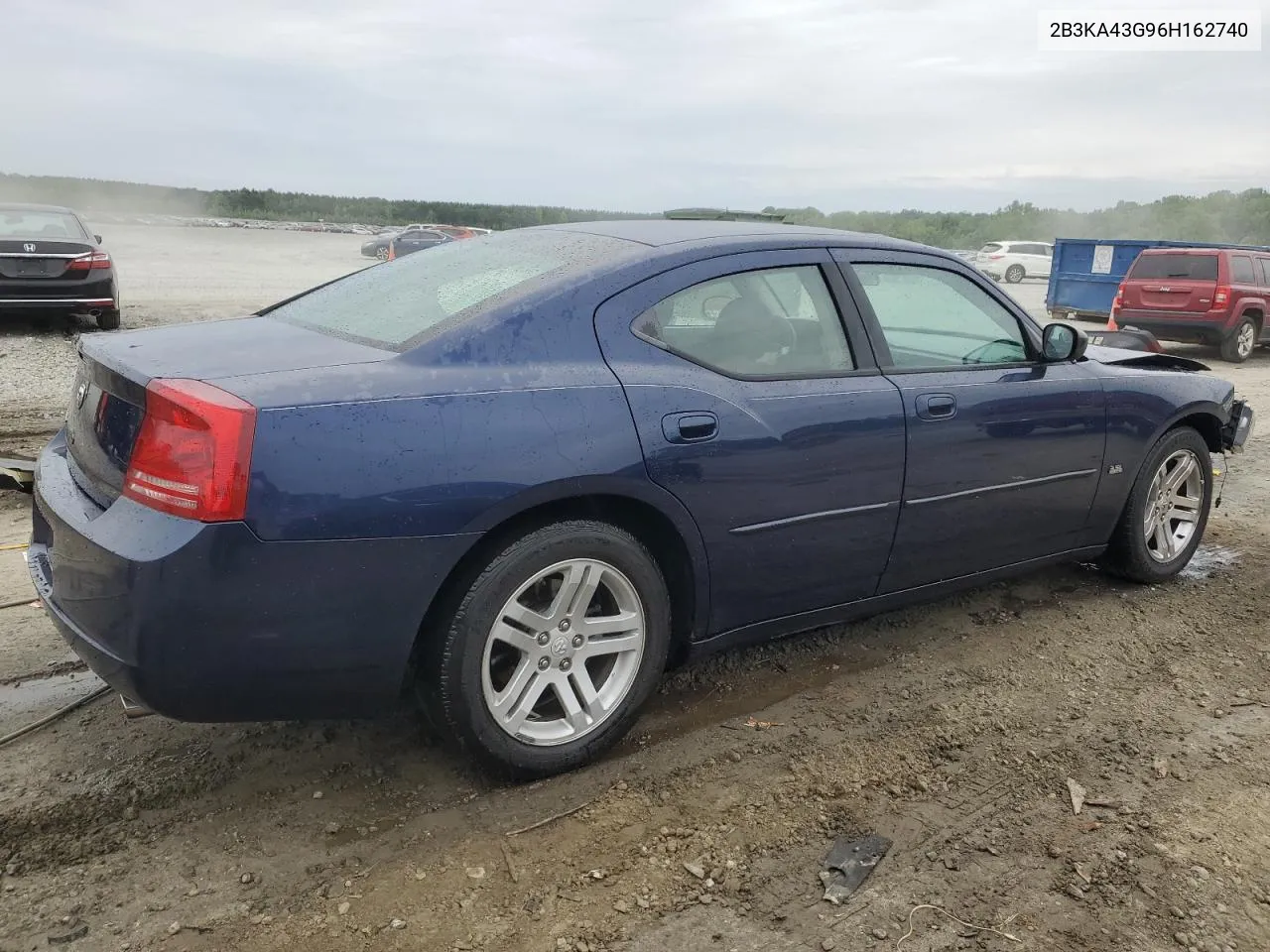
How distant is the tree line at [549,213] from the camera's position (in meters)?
47.8

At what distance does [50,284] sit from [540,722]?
35.0 feet

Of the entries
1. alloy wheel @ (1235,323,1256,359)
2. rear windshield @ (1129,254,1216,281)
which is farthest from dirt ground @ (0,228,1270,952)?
rear windshield @ (1129,254,1216,281)

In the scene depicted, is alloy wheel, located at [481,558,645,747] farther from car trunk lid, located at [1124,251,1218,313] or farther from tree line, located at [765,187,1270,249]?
tree line, located at [765,187,1270,249]

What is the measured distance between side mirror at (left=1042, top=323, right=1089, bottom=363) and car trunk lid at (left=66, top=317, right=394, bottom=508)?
266 cm

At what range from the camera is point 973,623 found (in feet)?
13.7

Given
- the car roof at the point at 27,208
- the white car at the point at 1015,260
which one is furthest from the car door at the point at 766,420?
the white car at the point at 1015,260

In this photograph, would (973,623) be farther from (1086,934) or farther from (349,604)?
(349,604)

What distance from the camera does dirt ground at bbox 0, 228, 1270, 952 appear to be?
2314 mm

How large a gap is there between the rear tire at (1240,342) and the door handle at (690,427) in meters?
14.5

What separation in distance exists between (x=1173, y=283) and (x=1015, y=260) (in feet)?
68.9

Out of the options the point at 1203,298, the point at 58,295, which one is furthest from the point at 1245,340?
the point at 58,295

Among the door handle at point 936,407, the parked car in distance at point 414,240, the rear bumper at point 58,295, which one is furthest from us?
the parked car in distance at point 414,240

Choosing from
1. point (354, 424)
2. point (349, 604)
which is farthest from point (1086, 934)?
point (354, 424)

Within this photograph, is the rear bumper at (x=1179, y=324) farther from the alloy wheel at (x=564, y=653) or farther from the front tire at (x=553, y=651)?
the alloy wheel at (x=564, y=653)
